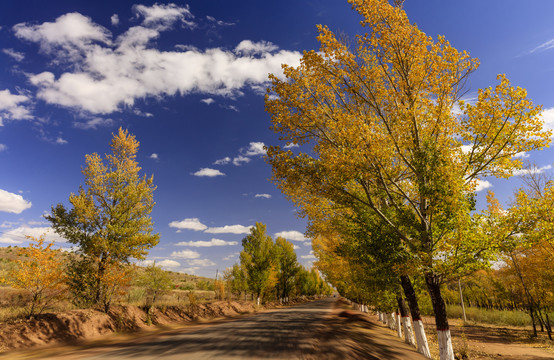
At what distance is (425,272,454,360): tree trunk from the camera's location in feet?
29.1

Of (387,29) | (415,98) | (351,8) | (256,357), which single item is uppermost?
(351,8)

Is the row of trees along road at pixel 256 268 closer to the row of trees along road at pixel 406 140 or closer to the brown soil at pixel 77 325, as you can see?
the brown soil at pixel 77 325

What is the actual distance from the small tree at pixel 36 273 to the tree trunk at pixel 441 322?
55.0 ft

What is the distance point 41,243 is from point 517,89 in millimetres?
19948

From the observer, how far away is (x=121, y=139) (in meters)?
18.5

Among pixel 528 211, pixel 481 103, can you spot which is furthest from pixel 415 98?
pixel 528 211

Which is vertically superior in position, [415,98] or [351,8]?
[351,8]

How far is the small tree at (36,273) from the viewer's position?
36.7 ft

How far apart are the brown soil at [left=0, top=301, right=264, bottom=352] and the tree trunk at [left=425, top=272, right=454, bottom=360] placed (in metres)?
16.3

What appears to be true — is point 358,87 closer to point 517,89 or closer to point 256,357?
point 517,89

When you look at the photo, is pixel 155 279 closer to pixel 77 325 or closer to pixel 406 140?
pixel 77 325

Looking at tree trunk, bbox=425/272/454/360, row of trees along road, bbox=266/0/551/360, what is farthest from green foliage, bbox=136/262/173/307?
tree trunk, bbox=425/272/454/360

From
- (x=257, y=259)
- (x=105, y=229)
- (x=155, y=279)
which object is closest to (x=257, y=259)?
(x=257, y=259)

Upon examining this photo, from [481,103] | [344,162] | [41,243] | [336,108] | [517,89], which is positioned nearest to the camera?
[517,89]
